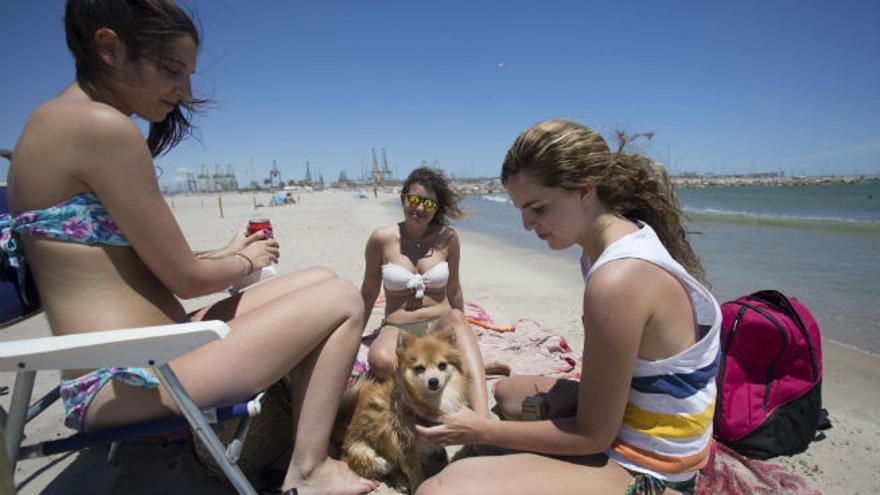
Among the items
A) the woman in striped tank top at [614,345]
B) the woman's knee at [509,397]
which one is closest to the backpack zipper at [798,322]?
the woman in striped tank top at [614,345]

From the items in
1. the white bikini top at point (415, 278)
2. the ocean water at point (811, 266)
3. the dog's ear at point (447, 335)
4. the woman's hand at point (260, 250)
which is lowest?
the ocean water at point (811, 266)

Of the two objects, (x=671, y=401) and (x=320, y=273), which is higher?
(x=320, y=273)

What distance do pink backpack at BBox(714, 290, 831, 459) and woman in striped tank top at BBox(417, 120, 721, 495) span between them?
94cm

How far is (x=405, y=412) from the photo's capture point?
2312 mm

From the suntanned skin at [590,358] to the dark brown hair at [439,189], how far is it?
1.81m

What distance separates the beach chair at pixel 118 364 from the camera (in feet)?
3.56

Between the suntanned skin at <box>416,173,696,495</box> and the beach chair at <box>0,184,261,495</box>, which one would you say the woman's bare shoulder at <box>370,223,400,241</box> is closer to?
the suntanned skin at <box>416,173,696,495</box>

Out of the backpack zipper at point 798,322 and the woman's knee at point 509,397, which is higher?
the backpack zipper at point 798,322

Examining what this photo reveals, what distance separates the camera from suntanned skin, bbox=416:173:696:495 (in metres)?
1.45

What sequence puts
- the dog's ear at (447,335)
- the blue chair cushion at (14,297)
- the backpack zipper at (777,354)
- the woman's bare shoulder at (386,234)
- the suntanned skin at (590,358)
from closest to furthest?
1. the suntanned skin at (590,358)
2. the blue chair cushion at (14,297)
3. the backpack zipper at (777,354)
4. the dog's ear at (447,335)
5. the woman's bare shoulder at (386,234)

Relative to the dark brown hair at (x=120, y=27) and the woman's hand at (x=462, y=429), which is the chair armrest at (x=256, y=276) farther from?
the woman's hand at (x=462, y=429)

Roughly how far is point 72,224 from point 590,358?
5.86 feet

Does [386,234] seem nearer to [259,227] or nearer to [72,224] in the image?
[259,227]

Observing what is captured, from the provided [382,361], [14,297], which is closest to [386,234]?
[382,361]
